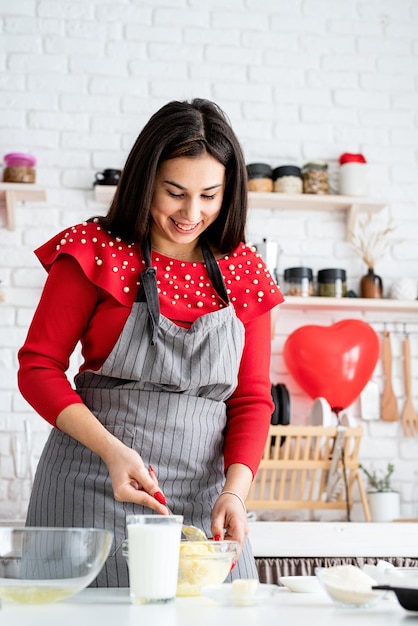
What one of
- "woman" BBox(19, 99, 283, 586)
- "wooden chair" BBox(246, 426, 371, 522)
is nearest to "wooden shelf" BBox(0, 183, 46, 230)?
"wooden chair" BBox(246, 426, 371, 522)

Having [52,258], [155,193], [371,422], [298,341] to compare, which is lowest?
[371,422]

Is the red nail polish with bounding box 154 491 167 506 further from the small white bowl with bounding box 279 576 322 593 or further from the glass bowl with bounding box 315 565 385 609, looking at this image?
the glass bowl with bounding box 315 565 385 609

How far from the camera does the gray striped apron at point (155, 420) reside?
1.46 meters

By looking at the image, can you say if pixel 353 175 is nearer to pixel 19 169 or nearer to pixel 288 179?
pixel 288 179

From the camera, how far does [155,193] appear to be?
1.65 meters

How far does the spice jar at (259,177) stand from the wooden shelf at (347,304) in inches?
18.1

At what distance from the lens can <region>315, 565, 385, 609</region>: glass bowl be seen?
914 millimetres

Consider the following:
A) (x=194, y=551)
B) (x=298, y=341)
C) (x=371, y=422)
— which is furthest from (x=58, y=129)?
(x=194, y=551)

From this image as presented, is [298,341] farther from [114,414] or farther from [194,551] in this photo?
[194,551]

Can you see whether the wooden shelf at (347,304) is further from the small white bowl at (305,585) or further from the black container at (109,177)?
the small white bowl at (305,585)

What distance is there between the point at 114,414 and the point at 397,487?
7.13 ft

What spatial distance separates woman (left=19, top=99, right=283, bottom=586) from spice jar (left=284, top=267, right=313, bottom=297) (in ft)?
5.44

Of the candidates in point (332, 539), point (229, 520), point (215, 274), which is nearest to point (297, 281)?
point (332, 539)

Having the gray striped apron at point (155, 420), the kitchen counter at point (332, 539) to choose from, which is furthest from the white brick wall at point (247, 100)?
the gray striped apron at point (155, 420)
